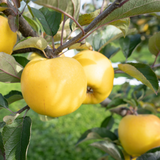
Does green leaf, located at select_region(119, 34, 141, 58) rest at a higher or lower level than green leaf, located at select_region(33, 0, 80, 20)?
lower

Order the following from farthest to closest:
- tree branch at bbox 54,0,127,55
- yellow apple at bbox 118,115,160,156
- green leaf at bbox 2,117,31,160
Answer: yellow apple at bbox 118,115,160,156 < green leaf at bbox 2,117,31,160 < tree branch at bbox 54,0,127,55

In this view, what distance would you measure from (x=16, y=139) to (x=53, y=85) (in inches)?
9.2

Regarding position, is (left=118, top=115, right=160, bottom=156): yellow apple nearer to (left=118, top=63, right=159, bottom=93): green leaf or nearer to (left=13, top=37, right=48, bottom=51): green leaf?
(left=118, top=63, right=159, bottom=93): green leaf

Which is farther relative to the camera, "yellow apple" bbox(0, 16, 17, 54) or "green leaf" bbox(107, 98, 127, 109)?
"green leaf" bbox(107, 98, 127, 109)

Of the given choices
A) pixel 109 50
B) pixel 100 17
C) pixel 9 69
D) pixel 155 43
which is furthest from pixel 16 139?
pixel 155 43

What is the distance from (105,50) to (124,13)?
0.39 m

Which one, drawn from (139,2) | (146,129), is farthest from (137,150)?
(139,2)

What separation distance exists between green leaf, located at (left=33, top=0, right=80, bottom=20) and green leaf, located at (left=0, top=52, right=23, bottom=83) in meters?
0.19

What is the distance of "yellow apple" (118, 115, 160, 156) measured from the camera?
699mm

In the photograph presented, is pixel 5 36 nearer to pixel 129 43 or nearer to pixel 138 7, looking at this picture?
pixel 138 7

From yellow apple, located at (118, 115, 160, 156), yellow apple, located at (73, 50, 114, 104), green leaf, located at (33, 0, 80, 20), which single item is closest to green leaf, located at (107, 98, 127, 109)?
yellow apple, located at (118, 115, 160, 156)

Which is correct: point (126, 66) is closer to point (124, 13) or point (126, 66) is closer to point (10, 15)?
point (124, 13)

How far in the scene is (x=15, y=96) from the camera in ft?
2.13

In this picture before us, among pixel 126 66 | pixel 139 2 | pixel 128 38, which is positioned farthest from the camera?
pixel 128 38
